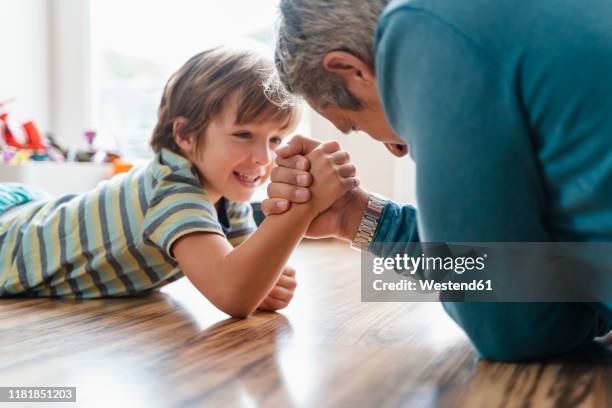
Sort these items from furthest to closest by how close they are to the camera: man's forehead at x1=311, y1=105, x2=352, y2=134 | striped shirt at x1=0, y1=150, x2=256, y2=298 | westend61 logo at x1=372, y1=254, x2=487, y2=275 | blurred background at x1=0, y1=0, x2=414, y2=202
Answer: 1. blurred background at x1=0, y1=0, x2=414, y2=202
2. striped shirt at x1=0, y1=150, x2=256, y2=298
3. man's forehead at x1=311, y1=105, x2=352, y2=134
4. westend61 logo at x1=372, y1=254, x2=487, y2=275

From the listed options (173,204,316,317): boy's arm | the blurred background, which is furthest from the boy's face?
the blurred background

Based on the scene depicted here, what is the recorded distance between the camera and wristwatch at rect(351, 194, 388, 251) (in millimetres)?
1130

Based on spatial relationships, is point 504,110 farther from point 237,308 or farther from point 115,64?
point 115,64

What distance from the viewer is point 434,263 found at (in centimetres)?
90

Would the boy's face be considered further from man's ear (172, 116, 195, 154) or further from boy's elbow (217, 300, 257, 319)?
boy's elbow (217, 300, 257, 319)

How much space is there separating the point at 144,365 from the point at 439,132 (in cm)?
43

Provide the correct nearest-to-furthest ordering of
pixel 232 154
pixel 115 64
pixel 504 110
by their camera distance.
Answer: pixel 504 110 < pixel 232 154 < pixel 115 64

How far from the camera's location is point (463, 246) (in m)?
0.78

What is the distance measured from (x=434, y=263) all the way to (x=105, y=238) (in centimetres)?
71

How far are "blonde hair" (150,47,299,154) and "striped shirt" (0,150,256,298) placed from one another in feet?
0.24

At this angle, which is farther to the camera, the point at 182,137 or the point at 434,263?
the point at 182,137

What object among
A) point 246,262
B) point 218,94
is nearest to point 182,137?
point 218,94

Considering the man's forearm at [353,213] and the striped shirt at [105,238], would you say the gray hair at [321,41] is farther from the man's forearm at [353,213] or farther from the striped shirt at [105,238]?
the striped shirt at [105,238]

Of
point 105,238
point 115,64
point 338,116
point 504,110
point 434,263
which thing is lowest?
point 115,64
